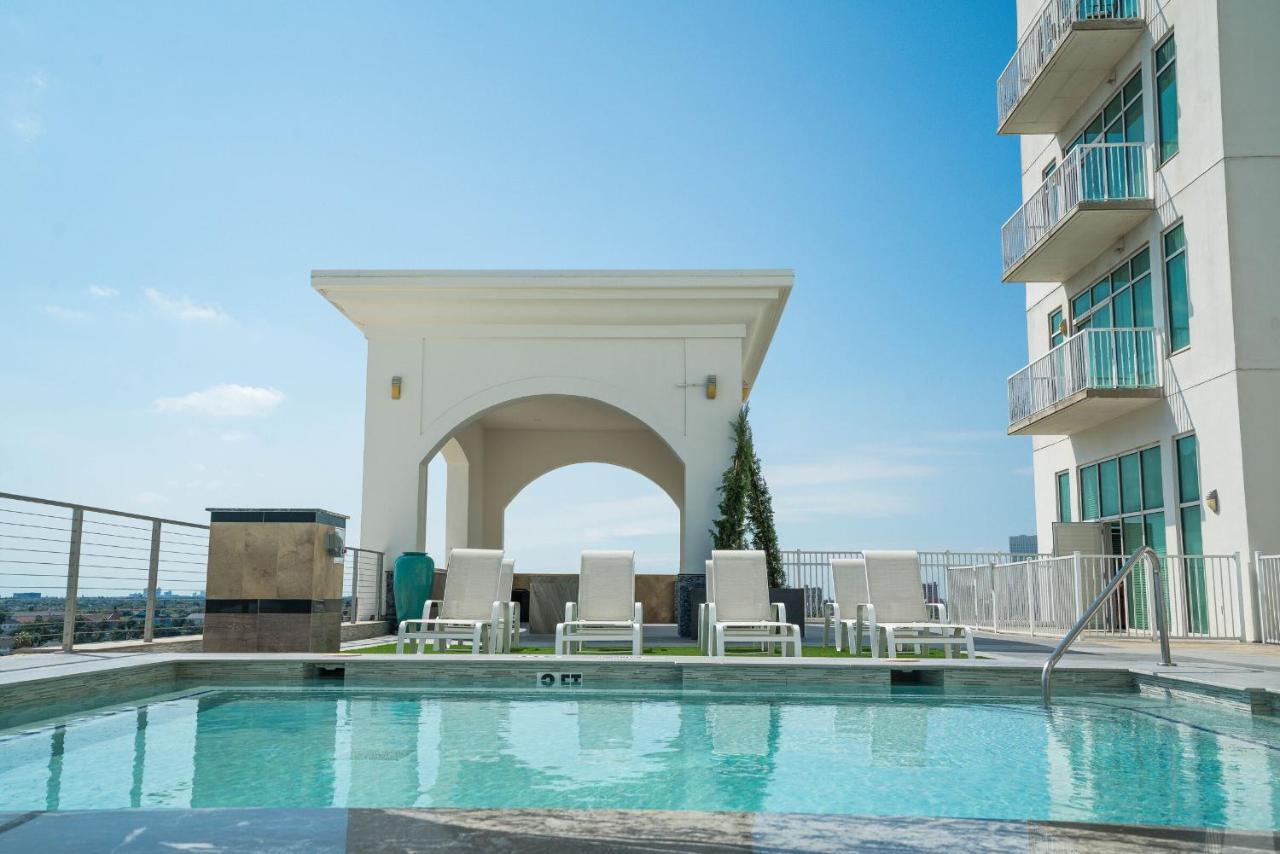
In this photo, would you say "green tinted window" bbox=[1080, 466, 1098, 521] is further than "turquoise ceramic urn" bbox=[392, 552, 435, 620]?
Yes

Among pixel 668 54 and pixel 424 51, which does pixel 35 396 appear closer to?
pixel 424 51

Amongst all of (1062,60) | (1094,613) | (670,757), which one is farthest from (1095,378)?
(670,757)

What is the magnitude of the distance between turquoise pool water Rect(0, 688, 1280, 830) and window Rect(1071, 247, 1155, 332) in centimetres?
988

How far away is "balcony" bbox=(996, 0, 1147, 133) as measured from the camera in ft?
49.2

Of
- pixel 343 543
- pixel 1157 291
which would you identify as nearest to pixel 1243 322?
pixel 1157 291

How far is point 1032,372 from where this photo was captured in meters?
16.9

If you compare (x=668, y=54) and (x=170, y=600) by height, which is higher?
(x=668, y=54)

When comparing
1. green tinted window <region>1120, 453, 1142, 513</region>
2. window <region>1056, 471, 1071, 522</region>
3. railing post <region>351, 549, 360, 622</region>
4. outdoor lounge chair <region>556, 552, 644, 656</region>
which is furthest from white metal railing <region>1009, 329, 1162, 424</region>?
railing post <region>351, 549, 360, 622</region>

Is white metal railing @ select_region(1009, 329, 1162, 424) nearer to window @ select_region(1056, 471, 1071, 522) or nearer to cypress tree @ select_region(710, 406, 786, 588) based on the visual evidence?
window @ select_region(1056, 471, 1071, 522)

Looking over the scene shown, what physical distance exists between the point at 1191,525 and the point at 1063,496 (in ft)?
15.0

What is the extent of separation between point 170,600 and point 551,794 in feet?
21.5

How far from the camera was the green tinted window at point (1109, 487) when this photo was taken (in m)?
16.0

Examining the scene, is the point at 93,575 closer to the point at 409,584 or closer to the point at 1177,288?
the point at 409,584

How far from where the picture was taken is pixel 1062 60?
1571 centimetres
